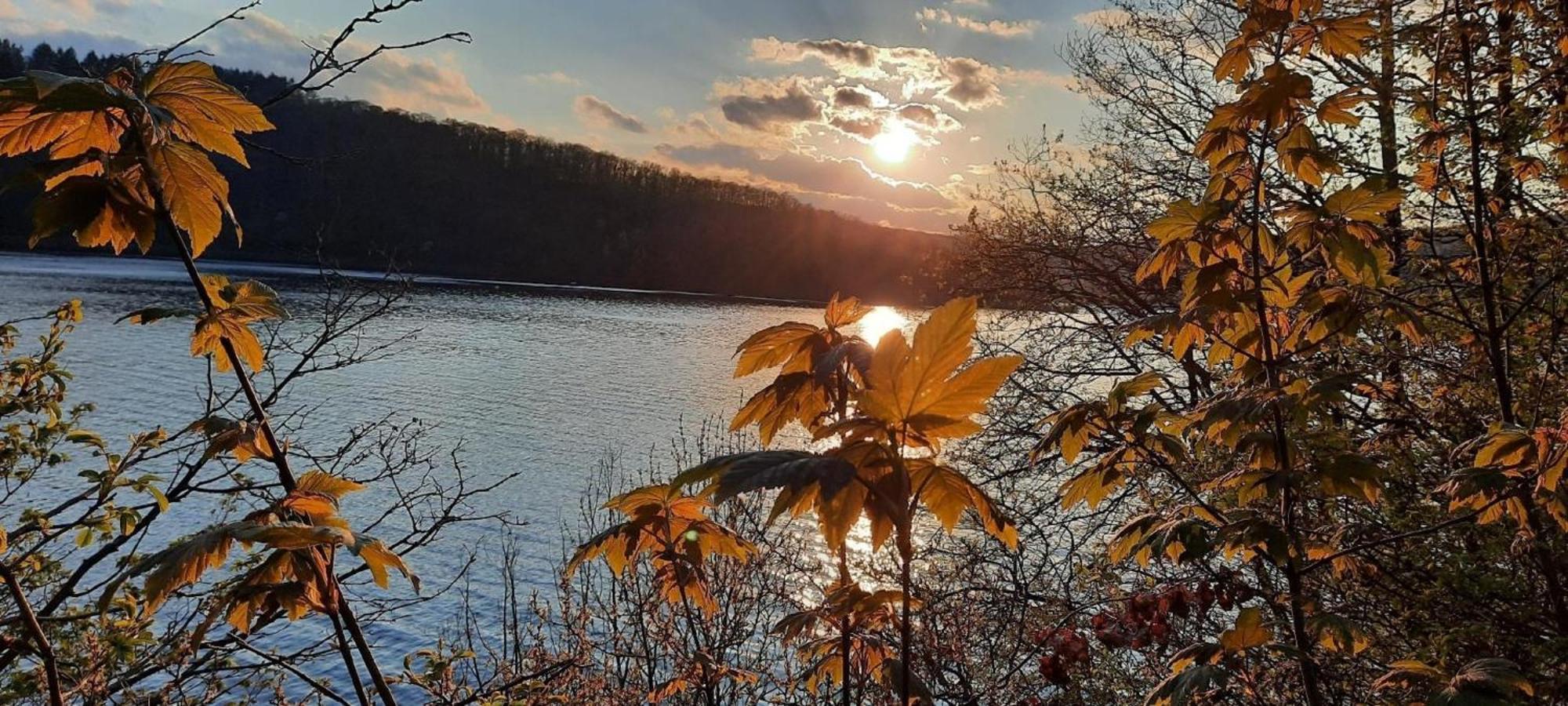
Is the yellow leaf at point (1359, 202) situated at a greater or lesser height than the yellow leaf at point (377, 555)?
greater

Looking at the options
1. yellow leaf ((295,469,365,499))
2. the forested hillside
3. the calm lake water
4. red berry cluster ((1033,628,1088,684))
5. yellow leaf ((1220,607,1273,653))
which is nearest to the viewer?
yellow leaf ((295,469,365,499))

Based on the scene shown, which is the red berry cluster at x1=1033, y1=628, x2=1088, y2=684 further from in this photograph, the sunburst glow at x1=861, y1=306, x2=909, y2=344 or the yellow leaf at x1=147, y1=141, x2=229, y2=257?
the yellow leaf at x1=147, y1=141, x2=229, y2=257

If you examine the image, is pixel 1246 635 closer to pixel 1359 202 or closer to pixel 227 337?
pixel 1359 202

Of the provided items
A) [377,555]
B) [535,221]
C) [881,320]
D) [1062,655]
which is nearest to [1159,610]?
[1062,655]

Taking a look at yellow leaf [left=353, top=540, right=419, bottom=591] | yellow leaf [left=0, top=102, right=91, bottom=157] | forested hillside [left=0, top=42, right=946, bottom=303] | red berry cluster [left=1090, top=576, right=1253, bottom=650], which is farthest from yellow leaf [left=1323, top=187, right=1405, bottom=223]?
forested hillside [left=0, top=42, right=946, bottom=303]

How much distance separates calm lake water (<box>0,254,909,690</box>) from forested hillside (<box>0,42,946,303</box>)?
69.4 ft

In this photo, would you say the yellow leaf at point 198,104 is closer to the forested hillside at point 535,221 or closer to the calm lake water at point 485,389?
the calm lake water at point 485,389

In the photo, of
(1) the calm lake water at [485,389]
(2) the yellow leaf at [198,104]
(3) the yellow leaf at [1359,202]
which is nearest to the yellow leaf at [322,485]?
(2) the yellow leaf at [198,104]

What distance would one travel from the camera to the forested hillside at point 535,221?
61781 millimetres

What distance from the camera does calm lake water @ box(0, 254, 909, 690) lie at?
1298cm

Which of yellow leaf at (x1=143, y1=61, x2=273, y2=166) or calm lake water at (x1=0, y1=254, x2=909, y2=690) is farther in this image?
calm lake water at (x1=0, y1=254, x2=909, y2=690)

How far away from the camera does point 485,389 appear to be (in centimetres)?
2233

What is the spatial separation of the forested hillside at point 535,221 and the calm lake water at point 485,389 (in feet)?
69.4

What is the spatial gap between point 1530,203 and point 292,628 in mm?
11638
